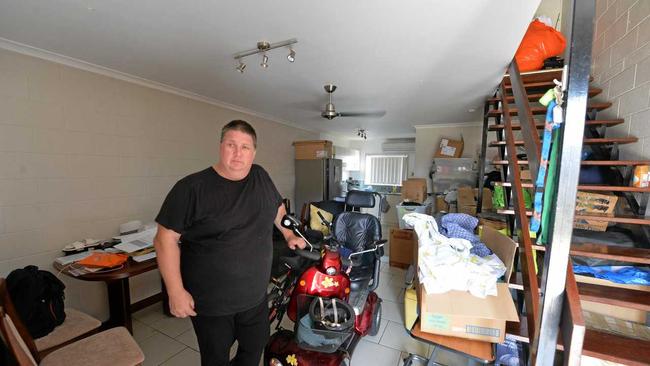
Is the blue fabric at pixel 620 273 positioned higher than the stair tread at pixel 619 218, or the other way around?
the stair tread at pixel 619 218

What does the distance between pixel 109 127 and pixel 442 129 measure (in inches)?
194

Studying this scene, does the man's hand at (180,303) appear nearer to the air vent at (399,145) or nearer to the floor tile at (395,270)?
the floor tile at (395,270)

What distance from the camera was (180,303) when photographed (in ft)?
3.38

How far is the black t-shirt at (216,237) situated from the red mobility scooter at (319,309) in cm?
35

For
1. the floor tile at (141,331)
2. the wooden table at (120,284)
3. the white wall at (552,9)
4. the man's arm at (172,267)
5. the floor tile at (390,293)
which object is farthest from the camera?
the white wall at (552,9)

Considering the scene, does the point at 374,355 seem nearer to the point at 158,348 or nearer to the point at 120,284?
the point at 158,348

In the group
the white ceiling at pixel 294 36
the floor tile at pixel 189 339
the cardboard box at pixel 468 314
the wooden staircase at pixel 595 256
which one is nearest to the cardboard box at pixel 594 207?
the wooden staircase at pixel 595 256

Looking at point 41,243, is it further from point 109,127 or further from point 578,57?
→ point 578,57

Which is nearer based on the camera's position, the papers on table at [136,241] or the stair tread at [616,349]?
the stair tread at [616,349]

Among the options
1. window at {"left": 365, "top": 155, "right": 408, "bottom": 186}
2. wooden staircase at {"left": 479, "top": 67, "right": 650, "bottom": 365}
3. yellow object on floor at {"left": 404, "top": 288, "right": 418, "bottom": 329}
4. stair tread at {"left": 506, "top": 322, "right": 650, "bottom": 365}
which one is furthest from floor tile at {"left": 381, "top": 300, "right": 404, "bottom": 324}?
window at {"left": 365, "top": 155, "right": 408, "bottom": 186}

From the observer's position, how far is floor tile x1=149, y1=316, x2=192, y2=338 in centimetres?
217

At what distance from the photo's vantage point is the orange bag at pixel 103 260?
1.72 meters

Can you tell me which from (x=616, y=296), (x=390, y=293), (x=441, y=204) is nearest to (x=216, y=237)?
(x=616, y=296)

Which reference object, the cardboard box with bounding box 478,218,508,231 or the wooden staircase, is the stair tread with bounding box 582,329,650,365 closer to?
the wooden staircase
